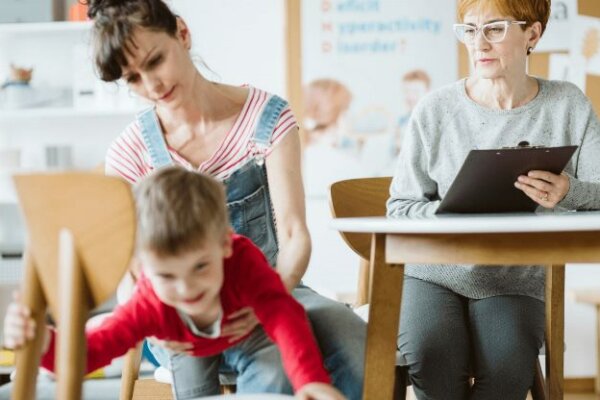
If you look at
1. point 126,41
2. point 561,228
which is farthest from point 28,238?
point 561,228

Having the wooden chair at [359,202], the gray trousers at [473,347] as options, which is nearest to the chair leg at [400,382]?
the gray trousers at [473,347]

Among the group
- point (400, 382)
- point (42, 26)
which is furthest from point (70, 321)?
point (42, 26)

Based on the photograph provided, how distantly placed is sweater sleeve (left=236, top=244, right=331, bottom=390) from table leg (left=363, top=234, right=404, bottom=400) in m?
0.17

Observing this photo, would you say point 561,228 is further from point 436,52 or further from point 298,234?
point 436,52

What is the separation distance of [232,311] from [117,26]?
0.48 meters

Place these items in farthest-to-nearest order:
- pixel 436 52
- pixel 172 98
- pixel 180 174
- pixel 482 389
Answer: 1. pixel 436 52
2. pixel 482 389
3. pixel 172 98
4. pixel 180 174

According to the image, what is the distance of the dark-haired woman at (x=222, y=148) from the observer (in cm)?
142

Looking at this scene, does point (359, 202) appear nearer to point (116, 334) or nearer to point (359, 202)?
point (359, 202)

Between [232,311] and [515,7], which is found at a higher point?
[515,7]

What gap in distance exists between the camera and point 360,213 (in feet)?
6.63

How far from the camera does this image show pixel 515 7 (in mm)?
1829

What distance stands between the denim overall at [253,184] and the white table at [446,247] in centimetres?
18

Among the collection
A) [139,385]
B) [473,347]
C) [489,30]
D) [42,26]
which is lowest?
[139,385]

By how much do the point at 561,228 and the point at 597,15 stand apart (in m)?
2.79
